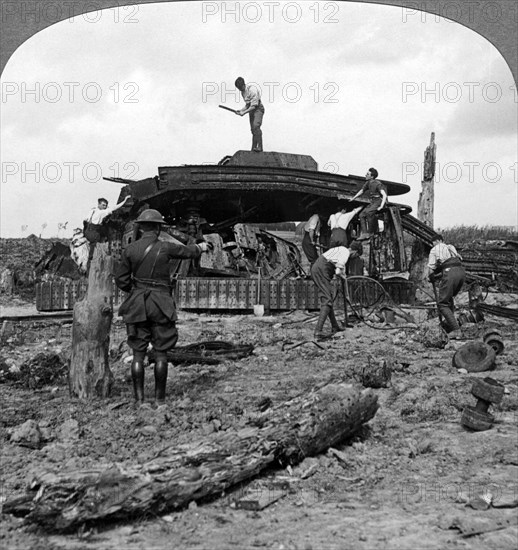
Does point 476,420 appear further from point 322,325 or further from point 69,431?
point 322,325

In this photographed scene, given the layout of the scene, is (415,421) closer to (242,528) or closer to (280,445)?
(280,445)

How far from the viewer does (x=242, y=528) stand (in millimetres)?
3812

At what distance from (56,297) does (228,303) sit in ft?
13.5

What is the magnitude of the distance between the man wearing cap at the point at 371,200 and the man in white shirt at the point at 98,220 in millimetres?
5133

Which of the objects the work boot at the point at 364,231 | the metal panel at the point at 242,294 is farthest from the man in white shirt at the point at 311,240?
the metal panel at the point at 242,294

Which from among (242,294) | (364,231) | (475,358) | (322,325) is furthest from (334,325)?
(364,231)

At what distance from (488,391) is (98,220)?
10.6 m

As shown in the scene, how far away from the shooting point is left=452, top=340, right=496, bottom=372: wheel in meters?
8.12

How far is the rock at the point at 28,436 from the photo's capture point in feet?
17.8

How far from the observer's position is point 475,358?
8.23 m

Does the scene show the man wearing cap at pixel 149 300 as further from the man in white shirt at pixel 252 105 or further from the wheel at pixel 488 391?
the man in white shirt at pixel 252 105

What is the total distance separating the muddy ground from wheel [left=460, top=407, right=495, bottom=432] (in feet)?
0.24

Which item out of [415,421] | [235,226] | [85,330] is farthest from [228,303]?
[415,421]

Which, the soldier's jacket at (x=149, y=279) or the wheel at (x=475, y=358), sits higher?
the soldier's jacket at (x=149, y=279)
